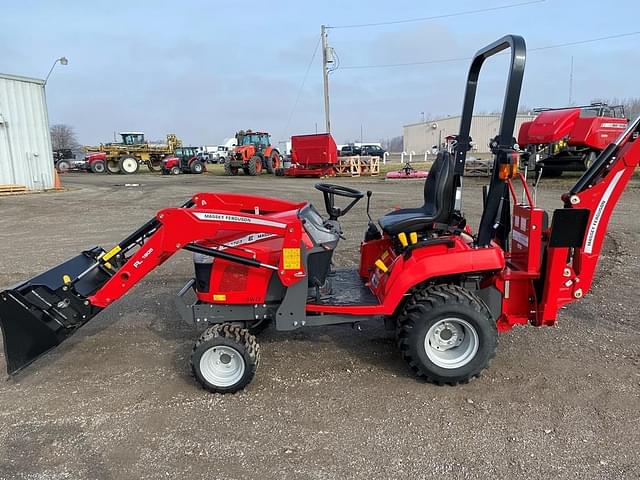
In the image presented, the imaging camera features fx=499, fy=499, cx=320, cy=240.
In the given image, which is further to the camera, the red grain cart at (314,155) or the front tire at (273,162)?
the front tire at (273,162)

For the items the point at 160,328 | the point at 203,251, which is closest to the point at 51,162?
the point at 160,328

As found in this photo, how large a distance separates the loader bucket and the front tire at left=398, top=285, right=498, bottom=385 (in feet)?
7.16

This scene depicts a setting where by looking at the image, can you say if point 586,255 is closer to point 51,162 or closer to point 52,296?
point 52,296

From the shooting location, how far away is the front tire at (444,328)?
331 cm

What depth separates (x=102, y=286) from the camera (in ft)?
11.5

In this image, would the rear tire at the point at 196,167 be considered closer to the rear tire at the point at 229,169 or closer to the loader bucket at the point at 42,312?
the rear tire at the point at 229,169

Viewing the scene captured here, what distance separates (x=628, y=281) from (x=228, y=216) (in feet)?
15.1

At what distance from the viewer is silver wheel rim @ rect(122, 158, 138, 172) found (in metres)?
31.5

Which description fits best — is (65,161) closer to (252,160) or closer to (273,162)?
(252,160)

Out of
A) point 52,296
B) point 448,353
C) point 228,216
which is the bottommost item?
point 448,353

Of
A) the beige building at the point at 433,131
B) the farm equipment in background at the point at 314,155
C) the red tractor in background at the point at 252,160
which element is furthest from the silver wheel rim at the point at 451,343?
the beige building at the point at 433,131

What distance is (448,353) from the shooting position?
3479 mm

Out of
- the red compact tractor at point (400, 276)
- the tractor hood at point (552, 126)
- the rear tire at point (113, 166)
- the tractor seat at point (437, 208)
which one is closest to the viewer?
the red compact tractor at point (400, 276)

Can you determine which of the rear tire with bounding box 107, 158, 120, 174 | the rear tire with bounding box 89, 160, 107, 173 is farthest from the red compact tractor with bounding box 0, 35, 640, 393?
the rear tire with bounding box 89, 160, 107, 173
